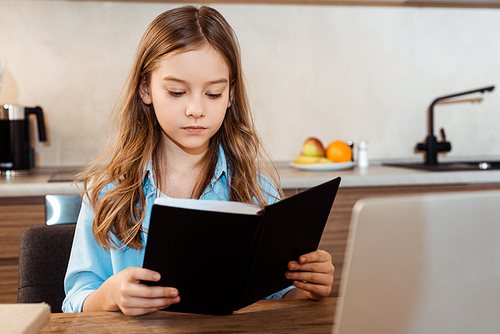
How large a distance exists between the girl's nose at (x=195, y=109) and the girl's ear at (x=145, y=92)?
19 cm

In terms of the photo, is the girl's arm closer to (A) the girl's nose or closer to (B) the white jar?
(A) the girl's nose

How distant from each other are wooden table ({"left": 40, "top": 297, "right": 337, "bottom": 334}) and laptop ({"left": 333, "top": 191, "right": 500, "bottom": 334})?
24 centimetres

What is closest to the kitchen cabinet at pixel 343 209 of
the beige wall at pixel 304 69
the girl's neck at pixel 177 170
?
the beige wall at pixel 304 69

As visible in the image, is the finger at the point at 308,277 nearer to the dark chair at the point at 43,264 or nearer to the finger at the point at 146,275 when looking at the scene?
the finger at the point at 146,275

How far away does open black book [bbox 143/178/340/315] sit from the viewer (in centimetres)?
59

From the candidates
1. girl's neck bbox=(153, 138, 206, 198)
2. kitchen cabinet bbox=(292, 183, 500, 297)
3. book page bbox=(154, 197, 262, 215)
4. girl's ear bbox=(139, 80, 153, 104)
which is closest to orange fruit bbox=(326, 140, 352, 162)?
kitchen cabinet bbox=(292, 183, 500, 297)

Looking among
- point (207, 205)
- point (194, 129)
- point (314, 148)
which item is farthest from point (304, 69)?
point (207, 205)

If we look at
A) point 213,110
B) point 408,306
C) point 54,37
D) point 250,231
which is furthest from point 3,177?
point 408,306

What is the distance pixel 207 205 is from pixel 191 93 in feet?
1.11

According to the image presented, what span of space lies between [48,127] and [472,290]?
7.02 ft

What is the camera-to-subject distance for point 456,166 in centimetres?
220

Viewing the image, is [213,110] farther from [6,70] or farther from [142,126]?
[6,70]

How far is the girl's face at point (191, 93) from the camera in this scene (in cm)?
89

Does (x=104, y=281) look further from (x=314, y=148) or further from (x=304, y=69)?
(x=304, y=69)
